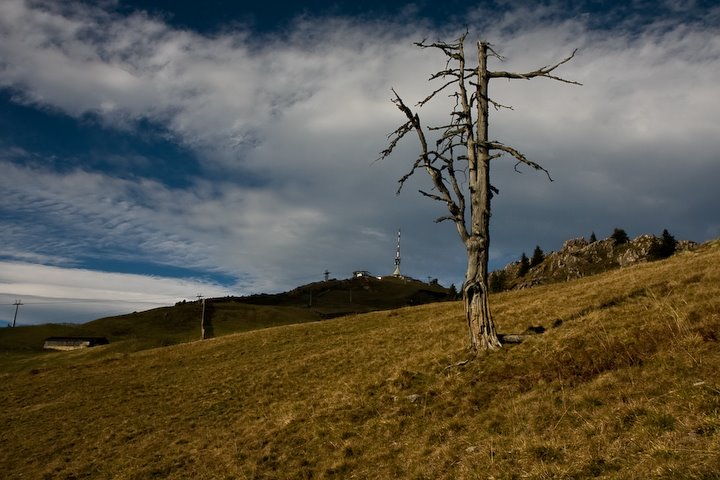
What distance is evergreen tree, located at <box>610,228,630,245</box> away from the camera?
185375 millimetres

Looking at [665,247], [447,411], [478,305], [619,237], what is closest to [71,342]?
[478,305]

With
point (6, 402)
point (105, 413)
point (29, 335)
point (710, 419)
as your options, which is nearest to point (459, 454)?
point (710, 419)

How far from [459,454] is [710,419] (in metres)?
4.67

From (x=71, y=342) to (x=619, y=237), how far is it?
643 feet

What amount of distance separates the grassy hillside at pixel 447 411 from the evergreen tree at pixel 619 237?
186m

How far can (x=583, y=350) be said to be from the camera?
43.8 feet

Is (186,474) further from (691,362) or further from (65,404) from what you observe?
(65,404)

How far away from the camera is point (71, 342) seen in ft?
335

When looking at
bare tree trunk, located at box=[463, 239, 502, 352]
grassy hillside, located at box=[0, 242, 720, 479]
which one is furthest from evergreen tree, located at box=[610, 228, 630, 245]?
bare tree trunk, located at box=[463, 239, 502, 352]

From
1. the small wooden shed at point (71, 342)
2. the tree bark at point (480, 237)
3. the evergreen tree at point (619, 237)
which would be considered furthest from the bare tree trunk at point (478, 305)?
the evergreen tree at point (619, 237)

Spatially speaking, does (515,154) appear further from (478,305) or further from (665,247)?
(665,247)

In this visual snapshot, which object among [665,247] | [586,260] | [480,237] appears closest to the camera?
[480,237]

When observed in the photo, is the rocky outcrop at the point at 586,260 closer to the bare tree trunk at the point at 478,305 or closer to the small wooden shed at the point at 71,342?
the small wooden shed at the point at 71,342

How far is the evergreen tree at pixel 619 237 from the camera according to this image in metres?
185
